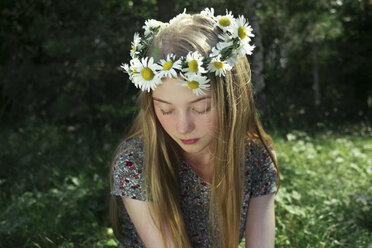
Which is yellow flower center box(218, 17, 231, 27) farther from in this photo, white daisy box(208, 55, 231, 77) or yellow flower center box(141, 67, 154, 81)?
yellow flower center box(141, 67, 154, 81)

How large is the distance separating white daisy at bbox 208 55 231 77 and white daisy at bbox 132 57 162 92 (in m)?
0.19

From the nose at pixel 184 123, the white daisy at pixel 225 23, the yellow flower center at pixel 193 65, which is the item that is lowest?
the nose at pixel 184 123

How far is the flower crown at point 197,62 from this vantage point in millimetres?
1491

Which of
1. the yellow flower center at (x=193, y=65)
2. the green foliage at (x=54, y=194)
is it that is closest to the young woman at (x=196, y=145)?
the yellow flower center at (x=193, y=65)

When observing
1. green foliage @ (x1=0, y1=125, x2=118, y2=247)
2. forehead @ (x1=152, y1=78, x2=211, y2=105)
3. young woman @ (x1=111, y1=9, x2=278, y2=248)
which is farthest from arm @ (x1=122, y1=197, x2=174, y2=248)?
green foliage @ (x1=0, y1=125, x2=118, y2=247)

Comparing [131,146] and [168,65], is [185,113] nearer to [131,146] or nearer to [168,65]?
[168,65]

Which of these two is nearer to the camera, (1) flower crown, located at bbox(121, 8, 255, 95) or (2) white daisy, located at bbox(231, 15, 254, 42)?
(1) flower crown, located at bbox(121, 8, 255, 95)

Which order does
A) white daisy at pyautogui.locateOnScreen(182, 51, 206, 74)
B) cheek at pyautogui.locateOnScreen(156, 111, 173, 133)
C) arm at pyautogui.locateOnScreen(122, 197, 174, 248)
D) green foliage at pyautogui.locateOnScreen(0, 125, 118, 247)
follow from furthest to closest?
green foliage at pyautogui.locateOnScreen(0, 125, 118, 247) < arm at pyautogui.locateOnScreen(122, 197, 174, 248) < cheek at pyautogui.locateOnScreen(156, 111, 173, 133) < white daisy at pyautogui.locateOnScreen(182, 51, 206, 74)

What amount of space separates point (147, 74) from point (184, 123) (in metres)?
0.22

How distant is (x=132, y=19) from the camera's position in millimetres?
4137

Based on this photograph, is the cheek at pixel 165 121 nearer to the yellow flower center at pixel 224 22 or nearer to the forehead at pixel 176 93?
the forehead at pixel 176 93

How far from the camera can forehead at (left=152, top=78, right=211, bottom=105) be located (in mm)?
1523

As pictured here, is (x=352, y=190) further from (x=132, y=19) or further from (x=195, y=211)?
(x=132, y=19)

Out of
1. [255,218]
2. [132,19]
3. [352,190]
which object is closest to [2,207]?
[255,218]
